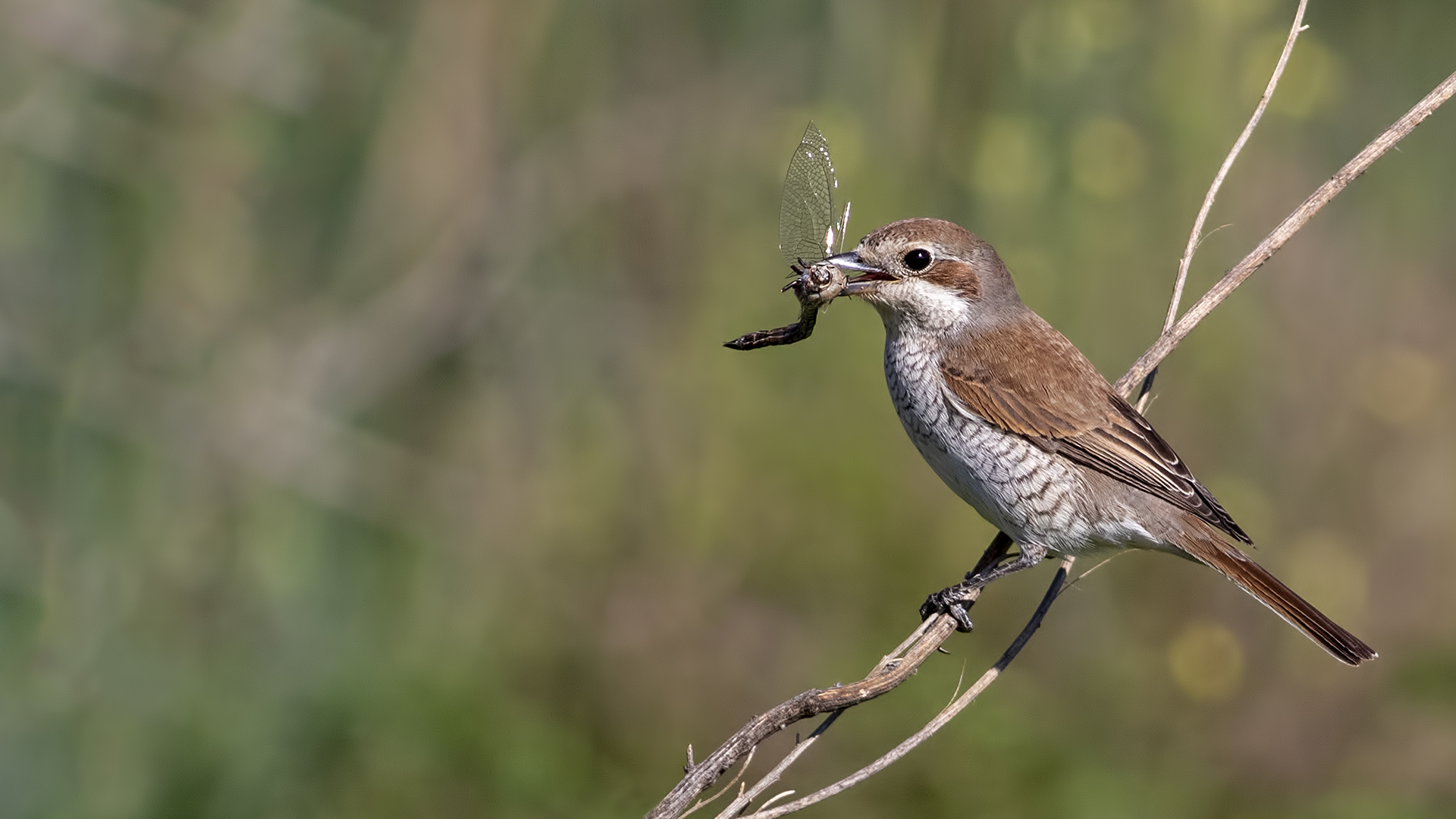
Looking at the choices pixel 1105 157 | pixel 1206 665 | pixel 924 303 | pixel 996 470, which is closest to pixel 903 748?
pixel 996 470

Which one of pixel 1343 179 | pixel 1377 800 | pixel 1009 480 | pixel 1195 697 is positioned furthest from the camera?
pixel 1195 697

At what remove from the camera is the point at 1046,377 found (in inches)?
155

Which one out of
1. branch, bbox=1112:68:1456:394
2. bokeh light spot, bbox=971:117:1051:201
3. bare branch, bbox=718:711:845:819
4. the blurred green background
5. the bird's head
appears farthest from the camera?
bokeh light spot, bbox=971:117:1051:201

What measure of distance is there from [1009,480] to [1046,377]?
37cm

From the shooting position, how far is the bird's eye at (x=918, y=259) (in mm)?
3908

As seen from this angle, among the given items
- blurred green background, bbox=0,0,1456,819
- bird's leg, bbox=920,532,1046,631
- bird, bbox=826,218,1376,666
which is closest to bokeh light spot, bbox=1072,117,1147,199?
blurred green background, bbox=0,0,1456,819

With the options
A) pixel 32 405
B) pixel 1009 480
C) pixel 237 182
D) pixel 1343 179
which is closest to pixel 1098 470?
pixel 1009 480

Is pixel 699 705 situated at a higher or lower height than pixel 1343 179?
lower

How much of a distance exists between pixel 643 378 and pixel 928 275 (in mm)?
1887

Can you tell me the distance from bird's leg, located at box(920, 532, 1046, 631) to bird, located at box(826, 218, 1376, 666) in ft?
0.04

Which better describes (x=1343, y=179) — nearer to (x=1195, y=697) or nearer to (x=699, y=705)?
(x=1195, y=697)

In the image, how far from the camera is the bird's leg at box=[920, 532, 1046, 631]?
3412 millimetres

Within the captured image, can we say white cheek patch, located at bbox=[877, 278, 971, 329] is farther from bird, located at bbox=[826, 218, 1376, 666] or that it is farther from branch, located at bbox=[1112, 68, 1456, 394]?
branch, located at bbox=[1112, 68, 1456, 394]

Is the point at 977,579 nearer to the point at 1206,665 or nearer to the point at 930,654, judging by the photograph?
the point at 930,654
